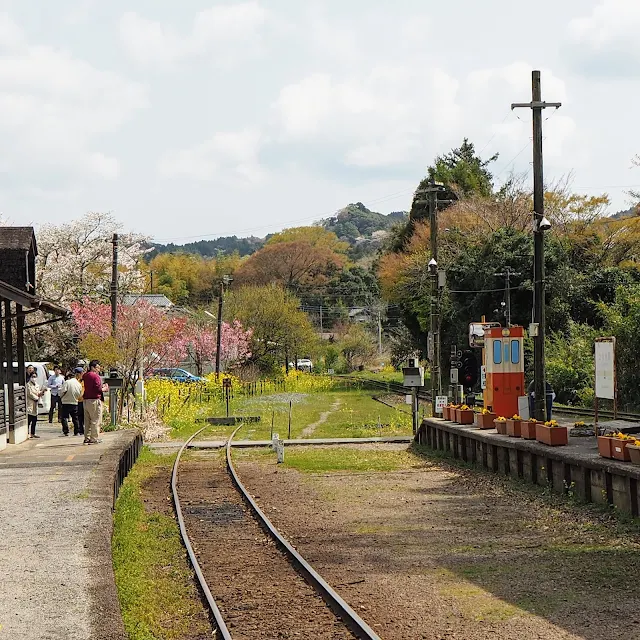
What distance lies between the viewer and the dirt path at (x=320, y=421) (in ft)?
103

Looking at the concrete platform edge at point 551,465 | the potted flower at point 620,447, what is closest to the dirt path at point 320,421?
the concrete platform edge at point 551,465

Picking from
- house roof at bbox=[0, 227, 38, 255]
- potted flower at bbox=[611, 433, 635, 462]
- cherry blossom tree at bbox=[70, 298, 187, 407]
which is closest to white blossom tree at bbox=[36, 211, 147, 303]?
cherry blossom tree at bbox=[70, 298, 187, 407]

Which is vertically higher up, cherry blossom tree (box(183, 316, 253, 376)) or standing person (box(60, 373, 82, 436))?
cherry blossom tree (box(183, 316, 253, 376))

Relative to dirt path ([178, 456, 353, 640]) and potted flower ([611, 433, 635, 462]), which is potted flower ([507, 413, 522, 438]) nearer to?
potted flower ([611, 433, 635, 462])

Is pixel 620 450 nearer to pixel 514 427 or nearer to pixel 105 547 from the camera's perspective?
pixel 514 427

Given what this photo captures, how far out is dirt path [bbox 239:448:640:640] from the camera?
8.21m

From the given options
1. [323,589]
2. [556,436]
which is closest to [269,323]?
[556,436]

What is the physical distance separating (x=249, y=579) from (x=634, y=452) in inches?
225

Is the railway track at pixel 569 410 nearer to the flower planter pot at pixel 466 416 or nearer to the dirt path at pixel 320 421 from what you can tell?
the flower planter pot at pixel 466 416

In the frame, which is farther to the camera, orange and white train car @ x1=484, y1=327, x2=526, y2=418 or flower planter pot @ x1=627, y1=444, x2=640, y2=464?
orange and white train car @ x1=484, y1=327, x2=526, y2=418

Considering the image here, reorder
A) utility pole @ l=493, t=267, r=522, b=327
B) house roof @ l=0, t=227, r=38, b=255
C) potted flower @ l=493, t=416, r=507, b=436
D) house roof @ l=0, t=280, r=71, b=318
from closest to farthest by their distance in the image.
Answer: potted flower @ l=493, t=416, r=507, b=436
house roof @ l=0, t=280, r=71, b=318
house roof @ l=0, t=227, r=38, b=255
utility pole @ l=493, t=267, r=522, b=327

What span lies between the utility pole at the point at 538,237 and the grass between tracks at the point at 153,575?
850 cm

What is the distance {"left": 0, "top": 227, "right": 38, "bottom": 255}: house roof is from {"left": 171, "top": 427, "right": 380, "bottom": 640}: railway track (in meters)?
9.25

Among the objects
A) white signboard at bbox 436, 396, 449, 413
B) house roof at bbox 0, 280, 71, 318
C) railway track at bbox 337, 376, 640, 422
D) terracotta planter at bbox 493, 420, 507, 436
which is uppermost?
house roof at bbox 0, 280, 71, 318
